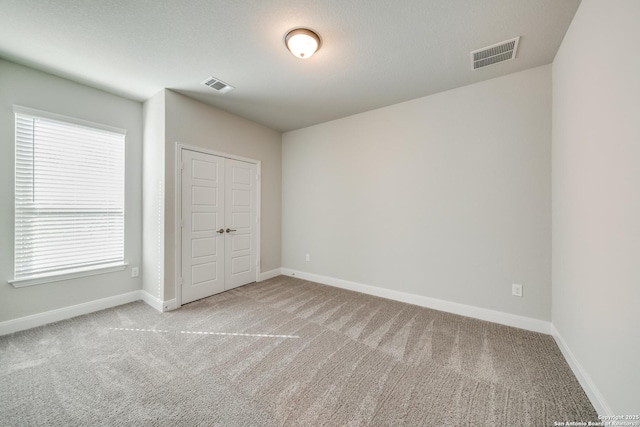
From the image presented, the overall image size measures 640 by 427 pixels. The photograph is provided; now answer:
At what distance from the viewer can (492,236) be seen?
267 cm

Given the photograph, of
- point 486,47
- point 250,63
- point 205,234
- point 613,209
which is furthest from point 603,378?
point 205,234

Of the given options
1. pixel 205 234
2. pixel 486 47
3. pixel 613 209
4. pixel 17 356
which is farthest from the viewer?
pixel 205 234

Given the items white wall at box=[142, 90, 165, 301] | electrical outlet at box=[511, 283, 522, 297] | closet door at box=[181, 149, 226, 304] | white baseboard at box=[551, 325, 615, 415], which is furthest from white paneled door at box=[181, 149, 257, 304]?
white baseboard at box=[551, 325, 615, 415]

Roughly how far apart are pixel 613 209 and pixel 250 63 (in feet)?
10.2

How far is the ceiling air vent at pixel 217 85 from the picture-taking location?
9.00 ft

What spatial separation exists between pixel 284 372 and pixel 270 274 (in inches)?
105

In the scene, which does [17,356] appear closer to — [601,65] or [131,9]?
[131,9]

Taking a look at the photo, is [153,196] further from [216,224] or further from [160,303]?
[160,303]

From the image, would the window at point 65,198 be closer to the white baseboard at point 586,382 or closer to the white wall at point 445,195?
the white wall at point 445,195

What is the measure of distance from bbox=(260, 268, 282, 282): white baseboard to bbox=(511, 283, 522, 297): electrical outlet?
142 inches

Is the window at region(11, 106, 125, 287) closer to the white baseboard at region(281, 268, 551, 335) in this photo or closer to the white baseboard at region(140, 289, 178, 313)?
the white baseboard at region(140, 289, 178, 313)

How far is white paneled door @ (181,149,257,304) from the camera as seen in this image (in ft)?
10.5

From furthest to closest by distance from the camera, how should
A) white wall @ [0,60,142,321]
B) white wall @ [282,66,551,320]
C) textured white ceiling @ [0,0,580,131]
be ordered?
white wall @ [282,66,551,320] → white wall @ [0,60,142,321] → textured white ceiling @ [0,0,580,131]

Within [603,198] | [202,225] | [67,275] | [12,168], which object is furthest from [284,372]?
[12,168]
